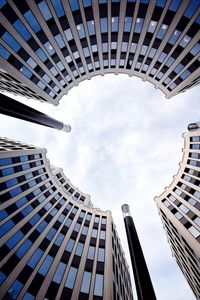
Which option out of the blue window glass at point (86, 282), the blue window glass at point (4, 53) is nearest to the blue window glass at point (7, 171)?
the blue window glass at point (4, 53)

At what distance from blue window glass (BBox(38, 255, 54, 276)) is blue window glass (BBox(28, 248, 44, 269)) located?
0.84 m

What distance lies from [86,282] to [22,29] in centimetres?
2860

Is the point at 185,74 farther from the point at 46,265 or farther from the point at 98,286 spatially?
the point at 46,265

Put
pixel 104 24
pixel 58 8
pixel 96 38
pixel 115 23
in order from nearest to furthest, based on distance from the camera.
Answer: pixel 58 8 → pixel 115 23 → pixel 104 24 → pixel 96 38

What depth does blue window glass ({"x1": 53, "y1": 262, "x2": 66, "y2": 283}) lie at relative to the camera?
78.7 ft

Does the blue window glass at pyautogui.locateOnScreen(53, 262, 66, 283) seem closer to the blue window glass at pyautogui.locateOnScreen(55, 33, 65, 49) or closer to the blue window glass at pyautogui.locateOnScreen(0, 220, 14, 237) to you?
the blue window glass at pyautogui.locateOnScreen(0, 220, 14, 237)

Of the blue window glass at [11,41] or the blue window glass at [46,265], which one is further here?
the blue window glass at [46,265]

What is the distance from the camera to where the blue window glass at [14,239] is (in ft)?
77.6

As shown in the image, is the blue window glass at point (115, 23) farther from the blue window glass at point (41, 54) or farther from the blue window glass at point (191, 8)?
the blue window glass at point (41, 54)

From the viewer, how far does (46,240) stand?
28125 mm

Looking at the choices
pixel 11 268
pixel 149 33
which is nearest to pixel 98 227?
pixel 11 268

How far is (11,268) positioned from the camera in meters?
22.0

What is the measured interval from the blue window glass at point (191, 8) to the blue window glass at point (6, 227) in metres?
29.6

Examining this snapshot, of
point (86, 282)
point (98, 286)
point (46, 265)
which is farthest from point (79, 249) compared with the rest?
point (98, 286)
